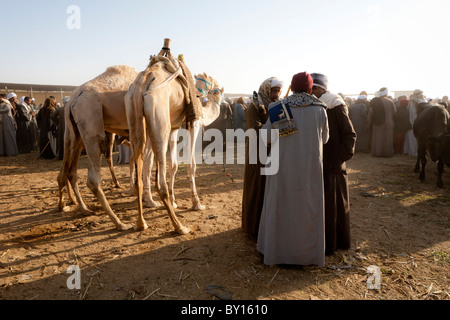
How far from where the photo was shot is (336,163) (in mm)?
3410

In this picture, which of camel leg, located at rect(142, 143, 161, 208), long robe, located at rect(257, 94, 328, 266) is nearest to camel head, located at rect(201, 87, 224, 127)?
camel leg, located at rect(142, 143, 161, 208)

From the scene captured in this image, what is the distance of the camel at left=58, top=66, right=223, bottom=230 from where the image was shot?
4227 mm

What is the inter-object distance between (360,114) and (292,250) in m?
10.0

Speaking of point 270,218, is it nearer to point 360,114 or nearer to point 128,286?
point 128,286

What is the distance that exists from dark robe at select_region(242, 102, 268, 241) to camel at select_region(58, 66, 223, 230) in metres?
1.96

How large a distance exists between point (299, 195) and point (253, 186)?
2.79ft

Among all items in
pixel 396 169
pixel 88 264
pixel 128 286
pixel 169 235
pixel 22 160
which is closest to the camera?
pixel 128 286

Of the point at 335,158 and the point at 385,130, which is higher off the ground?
the point at 385,130

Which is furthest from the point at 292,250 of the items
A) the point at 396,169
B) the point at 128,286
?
the point at 396,169

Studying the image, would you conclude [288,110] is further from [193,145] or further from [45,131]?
[45,131]

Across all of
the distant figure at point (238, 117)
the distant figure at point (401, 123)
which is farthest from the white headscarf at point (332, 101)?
the distant figure at point (238, 117)

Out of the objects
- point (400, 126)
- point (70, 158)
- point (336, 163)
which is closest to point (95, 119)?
point (70, 158)

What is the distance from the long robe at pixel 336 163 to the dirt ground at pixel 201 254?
450 millimetres
